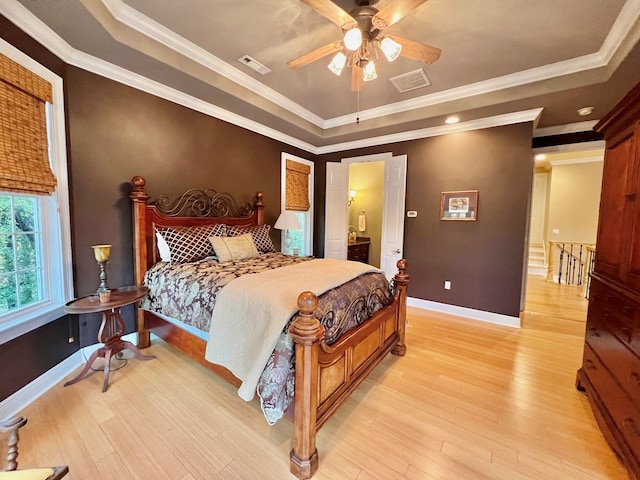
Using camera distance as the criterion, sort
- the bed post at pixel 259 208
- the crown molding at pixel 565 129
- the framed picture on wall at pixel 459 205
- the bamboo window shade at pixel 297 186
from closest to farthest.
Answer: the crown molding at pixel 565 129
the framed picture on wall at pixel 459 205
the bed post at pixel 259 208
the bamboo window shade at pixel 297 186

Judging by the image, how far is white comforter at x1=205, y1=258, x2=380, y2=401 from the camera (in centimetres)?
154

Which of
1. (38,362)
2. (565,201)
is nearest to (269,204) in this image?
(38,362)

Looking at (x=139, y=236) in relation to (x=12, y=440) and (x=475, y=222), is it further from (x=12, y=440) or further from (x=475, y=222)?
(x=475, y=222)

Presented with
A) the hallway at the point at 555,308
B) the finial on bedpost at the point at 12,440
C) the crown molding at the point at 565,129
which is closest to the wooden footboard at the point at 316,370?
the finial on bedpost at the point at 12,440

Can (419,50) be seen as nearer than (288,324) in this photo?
No

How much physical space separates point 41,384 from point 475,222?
477 cm

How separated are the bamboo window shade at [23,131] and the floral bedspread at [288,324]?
1122mm

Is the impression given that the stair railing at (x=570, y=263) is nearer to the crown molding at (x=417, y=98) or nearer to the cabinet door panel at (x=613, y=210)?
the crown molding at (x=417, y=98)

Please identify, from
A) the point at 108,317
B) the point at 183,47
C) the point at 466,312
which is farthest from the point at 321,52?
the point at 466,312

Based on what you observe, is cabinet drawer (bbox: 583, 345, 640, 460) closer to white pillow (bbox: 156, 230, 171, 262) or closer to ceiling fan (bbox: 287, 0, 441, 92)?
ceiling fan (bbox: 287, 0, 441, 92)

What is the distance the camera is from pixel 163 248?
279 cm

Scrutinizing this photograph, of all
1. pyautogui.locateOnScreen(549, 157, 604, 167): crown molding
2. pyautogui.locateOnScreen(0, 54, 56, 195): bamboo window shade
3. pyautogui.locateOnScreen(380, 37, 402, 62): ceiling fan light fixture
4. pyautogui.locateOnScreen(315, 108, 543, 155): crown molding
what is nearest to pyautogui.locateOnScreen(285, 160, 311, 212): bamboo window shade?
pyautogui.locateOnScreen(315, 108, 543, 155): crown molding

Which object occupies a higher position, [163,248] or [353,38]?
[353,38]

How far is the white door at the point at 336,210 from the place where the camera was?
4.88 metres
